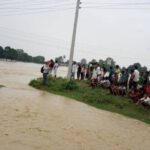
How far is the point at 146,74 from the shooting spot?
734 inches

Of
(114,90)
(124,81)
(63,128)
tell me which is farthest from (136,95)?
(63,128)

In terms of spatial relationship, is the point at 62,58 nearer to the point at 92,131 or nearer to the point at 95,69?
the point at 95,69

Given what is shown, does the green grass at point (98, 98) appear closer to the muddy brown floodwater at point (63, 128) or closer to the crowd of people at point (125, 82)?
the crowd of people at point (125, 82)

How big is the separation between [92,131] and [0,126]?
297 centimetres

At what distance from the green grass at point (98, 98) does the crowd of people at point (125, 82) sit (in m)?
0.41

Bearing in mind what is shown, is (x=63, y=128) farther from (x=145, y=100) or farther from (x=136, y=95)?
(x=136, y=95)

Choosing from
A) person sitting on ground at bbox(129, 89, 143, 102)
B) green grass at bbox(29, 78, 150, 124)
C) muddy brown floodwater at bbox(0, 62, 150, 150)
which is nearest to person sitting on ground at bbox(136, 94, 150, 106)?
green grass at bbox(29, 78, 150, 124)

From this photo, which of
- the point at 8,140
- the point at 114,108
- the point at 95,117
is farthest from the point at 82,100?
the point at 8,140

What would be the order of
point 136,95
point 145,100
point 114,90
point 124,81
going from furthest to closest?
point 124,81 < point 114,90 < point 136,95 < point 145,100

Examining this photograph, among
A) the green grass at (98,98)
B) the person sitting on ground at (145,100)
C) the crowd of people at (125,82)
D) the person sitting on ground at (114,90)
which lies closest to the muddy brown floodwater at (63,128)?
the green grass at (98,98)

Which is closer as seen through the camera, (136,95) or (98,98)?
(136,95)

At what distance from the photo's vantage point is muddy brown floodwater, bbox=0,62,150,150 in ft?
31.6

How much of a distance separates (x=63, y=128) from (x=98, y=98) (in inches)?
272

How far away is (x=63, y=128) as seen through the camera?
11773 mm
